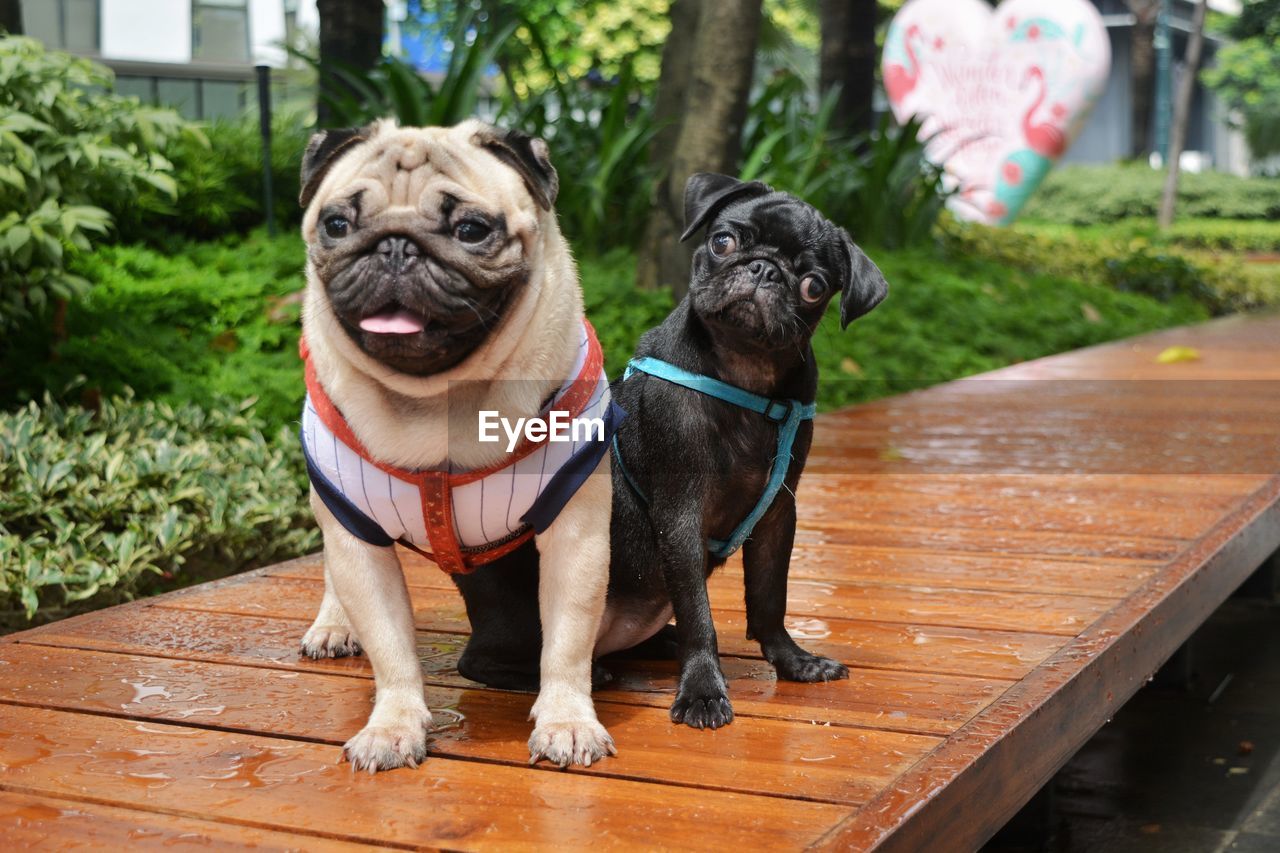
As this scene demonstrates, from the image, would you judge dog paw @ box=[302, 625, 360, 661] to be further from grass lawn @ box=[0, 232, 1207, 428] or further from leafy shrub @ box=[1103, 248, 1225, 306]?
leafy shrub @ box=[1103, 248, 1225, 306]

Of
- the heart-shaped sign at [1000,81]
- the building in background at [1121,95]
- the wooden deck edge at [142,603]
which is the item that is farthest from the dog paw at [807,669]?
the building in background at [1121,95]

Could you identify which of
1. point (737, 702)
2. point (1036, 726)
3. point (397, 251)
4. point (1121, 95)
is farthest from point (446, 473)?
point (1121, 95)

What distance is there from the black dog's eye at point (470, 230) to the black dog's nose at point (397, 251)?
72 millimetres

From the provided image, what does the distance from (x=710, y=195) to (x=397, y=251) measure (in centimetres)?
71

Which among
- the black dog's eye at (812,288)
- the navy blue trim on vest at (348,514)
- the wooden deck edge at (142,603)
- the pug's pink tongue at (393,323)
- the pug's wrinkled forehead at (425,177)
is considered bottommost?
the wooden deck edge at (142,603)

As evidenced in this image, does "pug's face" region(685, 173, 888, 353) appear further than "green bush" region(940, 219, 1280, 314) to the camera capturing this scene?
No

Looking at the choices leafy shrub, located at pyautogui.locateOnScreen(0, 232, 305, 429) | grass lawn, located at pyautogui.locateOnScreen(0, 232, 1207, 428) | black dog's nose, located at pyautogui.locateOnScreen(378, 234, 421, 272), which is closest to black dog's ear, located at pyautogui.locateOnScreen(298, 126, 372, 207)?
black dog's nose, located at pyautogui.locateOnScreen(378, 234, 421, 272)

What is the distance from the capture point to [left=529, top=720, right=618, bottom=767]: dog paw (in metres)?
2.25

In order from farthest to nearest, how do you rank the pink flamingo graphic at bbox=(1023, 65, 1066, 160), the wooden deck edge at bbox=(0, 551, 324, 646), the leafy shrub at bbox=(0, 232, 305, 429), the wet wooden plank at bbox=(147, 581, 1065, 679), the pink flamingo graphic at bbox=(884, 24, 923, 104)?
the pink flamingo graphic at bbox=(884, 24, 923, 104) < the pink flamingo graphic at bbox=(1023, 65, 1066, 160) < the leafy shrub at bbox=(0, 232, 305, 429) < the wooden deck edge at bbox=(0, 551, 324, 646) < the wet wooden plank at bbox=(147, 581, 1065, 679)

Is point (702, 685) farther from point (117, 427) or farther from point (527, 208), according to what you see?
point (117, 427)

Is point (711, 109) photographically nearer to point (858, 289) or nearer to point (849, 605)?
point (849, 605)

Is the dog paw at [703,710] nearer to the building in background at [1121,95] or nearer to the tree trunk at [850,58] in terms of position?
the tree trunk at [850,58]

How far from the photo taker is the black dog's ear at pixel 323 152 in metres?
2.29

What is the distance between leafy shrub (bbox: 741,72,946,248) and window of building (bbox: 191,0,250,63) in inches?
317
